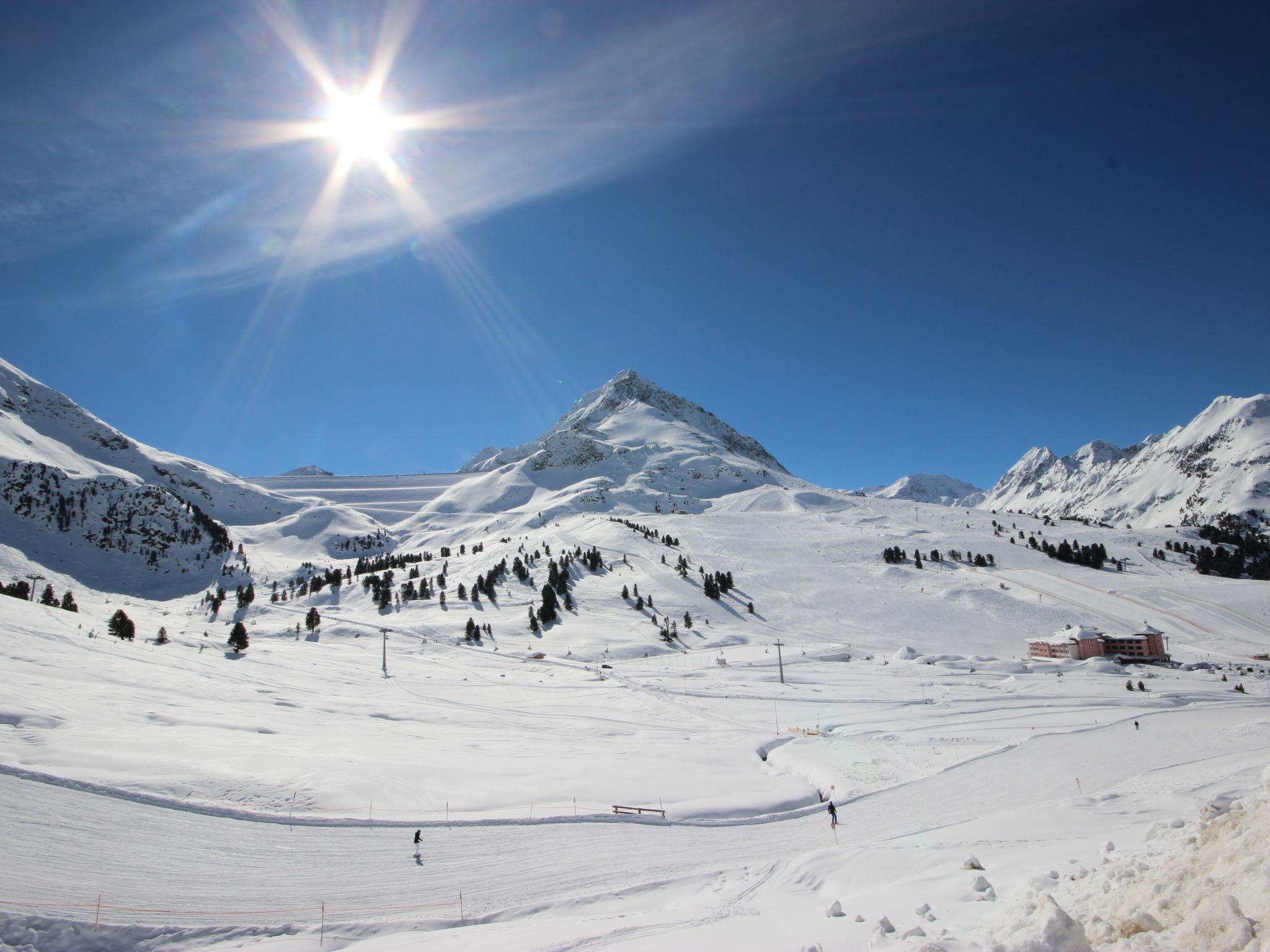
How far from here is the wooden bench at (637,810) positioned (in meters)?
26.0

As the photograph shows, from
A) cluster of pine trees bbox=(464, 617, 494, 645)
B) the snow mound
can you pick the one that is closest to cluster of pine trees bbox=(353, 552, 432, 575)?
cluster of pine trees bbox=(464, 617, 494, 645)

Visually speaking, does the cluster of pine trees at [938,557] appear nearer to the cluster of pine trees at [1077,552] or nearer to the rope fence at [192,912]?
the cluster of pine trees at [1077,552]

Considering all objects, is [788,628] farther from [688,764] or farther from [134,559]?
[134,559]

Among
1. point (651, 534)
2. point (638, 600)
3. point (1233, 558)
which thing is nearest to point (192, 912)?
point (638, 600)

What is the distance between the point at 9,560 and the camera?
13788 cm

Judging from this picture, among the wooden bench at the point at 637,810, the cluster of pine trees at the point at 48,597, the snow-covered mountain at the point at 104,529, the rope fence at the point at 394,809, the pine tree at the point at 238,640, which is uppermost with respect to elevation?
the snow-covered mountain at the point at 104,529

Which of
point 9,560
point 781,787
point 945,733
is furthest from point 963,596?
point 9,560

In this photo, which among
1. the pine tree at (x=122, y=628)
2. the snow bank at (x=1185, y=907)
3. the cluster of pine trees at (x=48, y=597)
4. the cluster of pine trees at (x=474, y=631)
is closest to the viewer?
the snow bank at (x=1185, y=907)

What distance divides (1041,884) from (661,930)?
9.09 m

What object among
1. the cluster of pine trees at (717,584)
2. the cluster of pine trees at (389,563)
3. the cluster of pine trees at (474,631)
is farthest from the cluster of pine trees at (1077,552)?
the cluster of pine trees at (389,563)

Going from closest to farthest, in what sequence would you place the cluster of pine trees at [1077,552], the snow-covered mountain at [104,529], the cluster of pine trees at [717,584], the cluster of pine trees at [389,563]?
the cluster of pine trees at [717,584]
the cluster of pine trees at [1077,552]
the cluster of pine trees at [389,563]
the snow-covered mountain at [104,529]

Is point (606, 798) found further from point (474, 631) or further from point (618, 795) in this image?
point (474, 631)

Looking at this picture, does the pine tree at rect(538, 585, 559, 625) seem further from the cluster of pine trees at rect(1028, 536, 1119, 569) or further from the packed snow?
the cluster of pine trees at rect(1028, 536, 1119, 569)

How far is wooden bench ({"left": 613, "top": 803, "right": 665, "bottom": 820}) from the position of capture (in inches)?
1024
